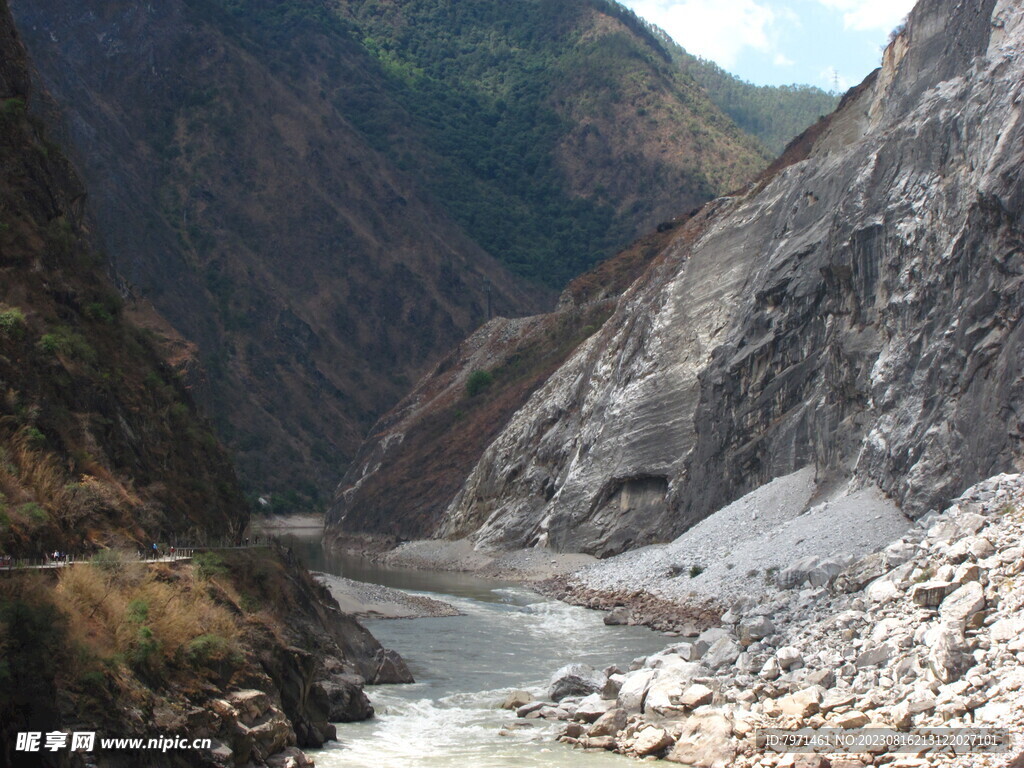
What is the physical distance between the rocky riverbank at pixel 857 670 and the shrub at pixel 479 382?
63.6 m

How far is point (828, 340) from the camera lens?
45.2 metres

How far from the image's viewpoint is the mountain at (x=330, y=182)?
118 metres

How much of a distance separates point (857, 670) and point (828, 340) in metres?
28.6

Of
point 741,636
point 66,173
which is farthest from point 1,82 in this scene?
point 741,636

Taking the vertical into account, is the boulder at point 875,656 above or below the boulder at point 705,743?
above

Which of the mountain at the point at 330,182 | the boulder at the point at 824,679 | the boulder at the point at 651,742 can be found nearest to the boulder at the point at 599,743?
the boulder at the point at 651,742

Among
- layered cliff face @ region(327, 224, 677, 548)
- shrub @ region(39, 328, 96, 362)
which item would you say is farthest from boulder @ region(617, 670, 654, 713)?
layered cliff face @ region(327, 224, 677, 548)

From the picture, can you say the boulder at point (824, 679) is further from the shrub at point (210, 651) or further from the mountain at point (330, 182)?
the mountain at point (330, 182)

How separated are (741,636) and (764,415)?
27.2 m

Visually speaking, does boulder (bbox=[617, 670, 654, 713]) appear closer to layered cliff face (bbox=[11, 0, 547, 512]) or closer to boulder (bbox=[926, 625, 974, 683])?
boulder (bbox=[926, 625, 974, 683])

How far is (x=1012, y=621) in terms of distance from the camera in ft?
56.1

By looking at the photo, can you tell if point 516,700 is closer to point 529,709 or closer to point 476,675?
point 529,709

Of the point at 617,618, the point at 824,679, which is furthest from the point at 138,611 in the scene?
the point at 617,618

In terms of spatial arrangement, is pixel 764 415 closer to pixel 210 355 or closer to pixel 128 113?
pixel 210 355
